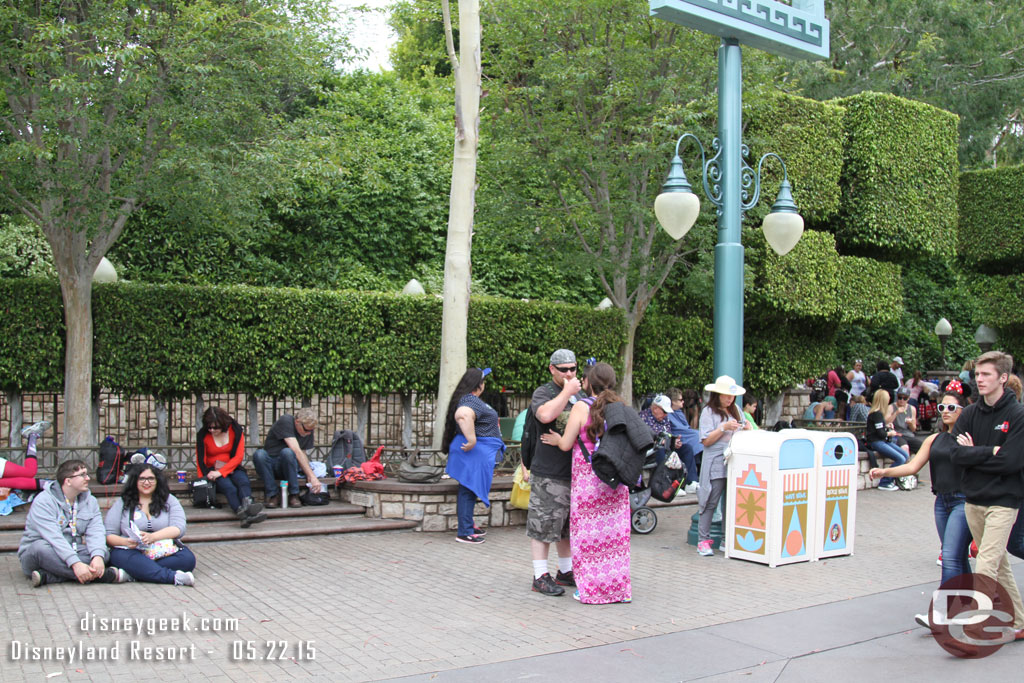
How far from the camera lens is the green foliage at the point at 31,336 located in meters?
11.3

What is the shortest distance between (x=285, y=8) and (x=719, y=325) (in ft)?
21.8

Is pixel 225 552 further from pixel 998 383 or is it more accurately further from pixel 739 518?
pixel 998 383

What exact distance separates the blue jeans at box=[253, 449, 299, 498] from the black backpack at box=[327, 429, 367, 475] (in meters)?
0.83

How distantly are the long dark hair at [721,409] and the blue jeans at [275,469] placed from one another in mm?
4565

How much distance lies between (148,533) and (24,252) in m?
13.3

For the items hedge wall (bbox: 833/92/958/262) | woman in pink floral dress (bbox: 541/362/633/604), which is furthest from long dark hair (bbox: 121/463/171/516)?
hedge wall (bbox: 833/92/958/262)

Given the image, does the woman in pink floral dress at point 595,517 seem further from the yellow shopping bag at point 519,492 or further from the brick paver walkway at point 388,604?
the yellow shopping bag at point 519,492

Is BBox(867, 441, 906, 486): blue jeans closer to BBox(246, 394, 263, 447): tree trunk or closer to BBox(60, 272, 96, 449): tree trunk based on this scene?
BBox(246, 394, 263, 447): tree trunk

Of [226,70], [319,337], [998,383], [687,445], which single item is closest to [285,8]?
[226,70]

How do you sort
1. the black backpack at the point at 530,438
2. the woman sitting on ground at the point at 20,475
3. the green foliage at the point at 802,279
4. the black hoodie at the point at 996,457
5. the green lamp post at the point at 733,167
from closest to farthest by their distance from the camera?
the black hoodie at the point at 996,457, the black backpack at the point at 530,438, the woman sitting on ground at the point at 20,475, the green lamp post at the point at 733,167, the green foliage at the point at 802,279

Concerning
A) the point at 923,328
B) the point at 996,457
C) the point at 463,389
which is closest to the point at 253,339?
the point at 463,389

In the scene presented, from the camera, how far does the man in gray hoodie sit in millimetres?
7035

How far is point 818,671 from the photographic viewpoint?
532cm

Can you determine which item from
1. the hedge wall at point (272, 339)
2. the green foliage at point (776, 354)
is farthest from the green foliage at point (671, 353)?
the hedge wall at point (272, 339)
